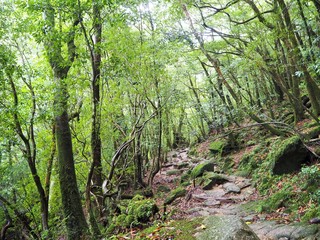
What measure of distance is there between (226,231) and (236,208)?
5.00m

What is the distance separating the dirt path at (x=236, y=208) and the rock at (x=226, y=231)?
175cm

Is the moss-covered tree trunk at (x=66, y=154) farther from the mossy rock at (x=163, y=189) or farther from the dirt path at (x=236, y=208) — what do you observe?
the mossy rock at (x=163, y=189)

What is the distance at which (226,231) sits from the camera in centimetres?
365

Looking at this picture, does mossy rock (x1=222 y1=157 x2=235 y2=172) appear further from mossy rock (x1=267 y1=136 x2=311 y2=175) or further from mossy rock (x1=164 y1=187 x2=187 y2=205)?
mossy rock (x1=267 y1=136 x2=311 y2=175)

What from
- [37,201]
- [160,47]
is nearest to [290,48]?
[160,47]

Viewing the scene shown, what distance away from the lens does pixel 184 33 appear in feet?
37.1

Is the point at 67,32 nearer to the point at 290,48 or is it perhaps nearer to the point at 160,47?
the point at 160,47

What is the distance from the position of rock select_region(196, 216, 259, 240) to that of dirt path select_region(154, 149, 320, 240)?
175cm

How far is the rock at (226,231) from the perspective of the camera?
11.7 feet

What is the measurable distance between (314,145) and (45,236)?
27.2ft

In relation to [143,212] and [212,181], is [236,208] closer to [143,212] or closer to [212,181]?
[143,212]

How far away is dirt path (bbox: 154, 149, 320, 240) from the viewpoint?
5.10m

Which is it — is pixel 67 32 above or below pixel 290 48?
above

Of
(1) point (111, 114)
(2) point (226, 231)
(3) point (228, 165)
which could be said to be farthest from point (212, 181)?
(2) point (226, 231)
